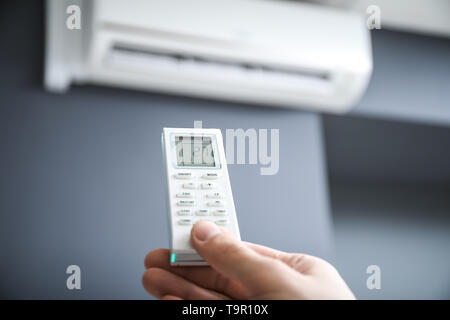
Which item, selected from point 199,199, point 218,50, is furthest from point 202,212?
point 218,50

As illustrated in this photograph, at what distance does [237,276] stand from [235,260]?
0.05 feet

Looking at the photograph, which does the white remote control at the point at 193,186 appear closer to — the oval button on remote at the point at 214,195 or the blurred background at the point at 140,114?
the oval button on remote at the point at 214,195

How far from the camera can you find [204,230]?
0.41 m

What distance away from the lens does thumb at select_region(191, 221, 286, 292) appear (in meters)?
0.38

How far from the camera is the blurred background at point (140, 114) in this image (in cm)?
97

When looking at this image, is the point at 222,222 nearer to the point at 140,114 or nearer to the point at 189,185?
the point at 189,185

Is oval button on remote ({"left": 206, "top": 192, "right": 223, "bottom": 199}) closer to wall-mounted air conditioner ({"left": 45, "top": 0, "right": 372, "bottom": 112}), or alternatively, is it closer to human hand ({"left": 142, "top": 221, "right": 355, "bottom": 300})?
human hand ({"left": 142, "top": 221, "right": 355, "bottom": 300})

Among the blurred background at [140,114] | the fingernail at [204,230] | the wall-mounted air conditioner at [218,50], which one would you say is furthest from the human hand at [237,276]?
the wall-mounted air conditioner at [218,50]

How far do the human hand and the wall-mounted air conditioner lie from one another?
63 cm

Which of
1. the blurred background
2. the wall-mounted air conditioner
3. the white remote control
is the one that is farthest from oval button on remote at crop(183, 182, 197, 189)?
the wall-mounted air conditioner

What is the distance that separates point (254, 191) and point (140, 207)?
259 mm

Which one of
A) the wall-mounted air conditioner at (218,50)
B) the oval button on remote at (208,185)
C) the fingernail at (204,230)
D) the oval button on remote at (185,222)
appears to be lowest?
the fingernail at (204,230)

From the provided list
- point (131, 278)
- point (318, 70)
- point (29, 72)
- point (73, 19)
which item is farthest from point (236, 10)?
point (131, 278)

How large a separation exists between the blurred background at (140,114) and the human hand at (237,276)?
1.23 ft
